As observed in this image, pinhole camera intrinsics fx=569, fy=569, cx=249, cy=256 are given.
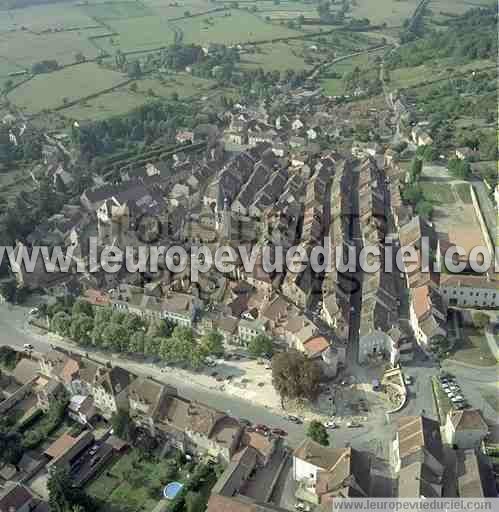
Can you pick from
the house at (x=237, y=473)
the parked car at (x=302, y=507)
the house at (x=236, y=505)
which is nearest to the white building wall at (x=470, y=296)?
the house at (x=237, y=473)

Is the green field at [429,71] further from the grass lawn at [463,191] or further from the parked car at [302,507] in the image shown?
the parked car at [302,507]

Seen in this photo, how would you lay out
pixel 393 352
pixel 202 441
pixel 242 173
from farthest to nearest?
pixel 242 173
pixel 393 352
pixel 202 441

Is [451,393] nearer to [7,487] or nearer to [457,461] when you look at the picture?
[457,461]

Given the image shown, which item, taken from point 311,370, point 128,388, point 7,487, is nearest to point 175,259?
point 128,388

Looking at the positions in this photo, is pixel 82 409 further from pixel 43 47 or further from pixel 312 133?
pixel 43 47

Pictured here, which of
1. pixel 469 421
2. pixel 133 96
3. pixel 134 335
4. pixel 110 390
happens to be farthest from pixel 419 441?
pixel 133 96

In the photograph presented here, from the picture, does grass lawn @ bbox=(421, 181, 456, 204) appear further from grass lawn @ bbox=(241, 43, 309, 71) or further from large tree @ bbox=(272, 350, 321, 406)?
grass lawn @ bbox=(241, 43, 309, 71)
